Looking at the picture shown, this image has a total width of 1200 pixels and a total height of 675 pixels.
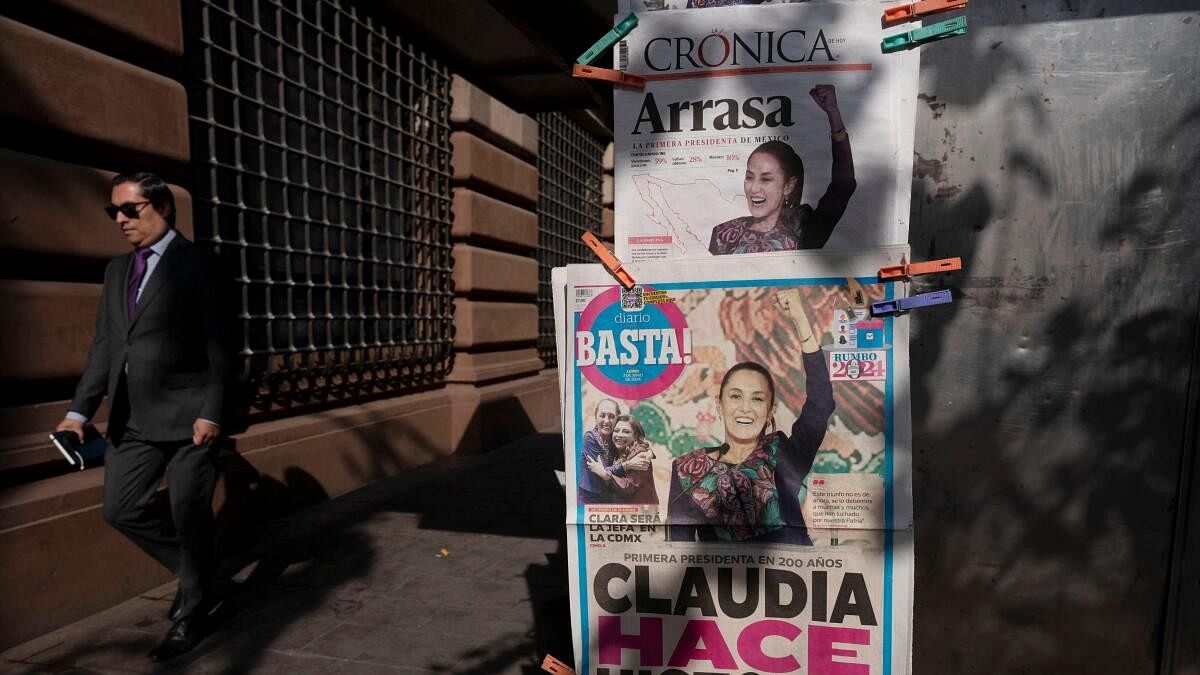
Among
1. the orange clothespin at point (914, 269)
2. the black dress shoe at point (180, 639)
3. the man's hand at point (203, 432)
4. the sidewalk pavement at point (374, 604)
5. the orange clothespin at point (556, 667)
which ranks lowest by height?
the sidewalk pavement at point (374, 604)

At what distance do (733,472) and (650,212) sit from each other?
607mm

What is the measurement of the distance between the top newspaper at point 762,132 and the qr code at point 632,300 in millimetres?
86

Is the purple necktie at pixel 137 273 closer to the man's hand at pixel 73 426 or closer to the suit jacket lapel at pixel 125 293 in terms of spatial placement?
the suit jacket lapel at pixel 125 293

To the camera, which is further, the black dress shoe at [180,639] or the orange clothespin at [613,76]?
the black dress shoe at [180,639]

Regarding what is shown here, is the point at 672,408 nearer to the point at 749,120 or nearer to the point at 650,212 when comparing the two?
the point at 650,212

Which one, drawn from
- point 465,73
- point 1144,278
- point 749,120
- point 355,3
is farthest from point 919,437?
point 465,73

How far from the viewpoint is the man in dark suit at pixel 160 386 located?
301cm

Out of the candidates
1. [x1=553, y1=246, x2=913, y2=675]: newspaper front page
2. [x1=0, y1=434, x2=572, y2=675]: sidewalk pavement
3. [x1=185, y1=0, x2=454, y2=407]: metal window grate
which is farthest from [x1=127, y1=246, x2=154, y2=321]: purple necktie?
[x1=553, y1=246, x2=913, y2=675]: newspaper front page

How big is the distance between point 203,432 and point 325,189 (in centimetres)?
306

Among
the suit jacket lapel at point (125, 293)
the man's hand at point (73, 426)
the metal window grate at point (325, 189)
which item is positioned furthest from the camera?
the metal window grate at point (325, 189)

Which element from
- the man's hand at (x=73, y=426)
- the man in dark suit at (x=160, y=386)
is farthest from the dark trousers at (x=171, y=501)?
the man's hand at (x=73, y=426)

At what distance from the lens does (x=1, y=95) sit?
121 inches

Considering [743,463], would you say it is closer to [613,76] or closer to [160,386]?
[613,76]

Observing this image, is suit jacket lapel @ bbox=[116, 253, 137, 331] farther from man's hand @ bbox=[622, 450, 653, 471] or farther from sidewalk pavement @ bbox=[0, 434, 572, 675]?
man's hand @ bbox=[622, 450, 653, 471]
